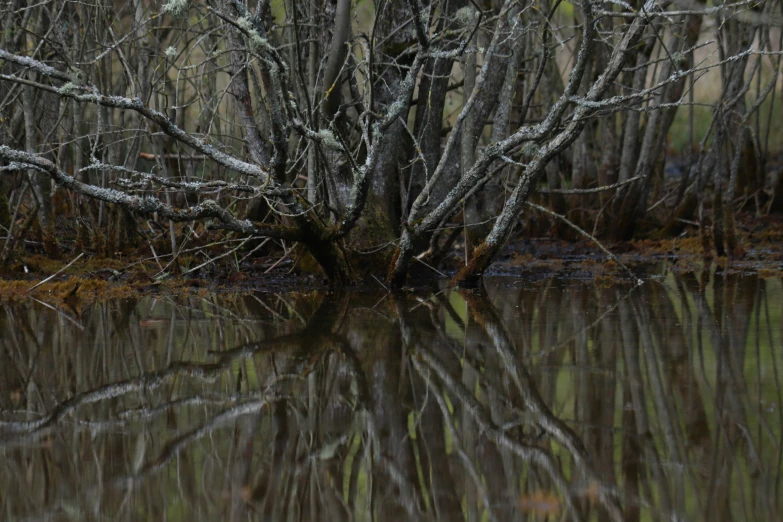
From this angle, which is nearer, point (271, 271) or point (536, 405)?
point (536, 405)

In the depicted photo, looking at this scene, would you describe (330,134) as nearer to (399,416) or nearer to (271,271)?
(271,271)

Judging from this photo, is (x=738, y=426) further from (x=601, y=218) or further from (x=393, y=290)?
(x=601, y=218)

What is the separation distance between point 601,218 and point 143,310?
17.7ft

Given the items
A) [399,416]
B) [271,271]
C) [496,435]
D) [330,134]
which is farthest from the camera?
[271,271]

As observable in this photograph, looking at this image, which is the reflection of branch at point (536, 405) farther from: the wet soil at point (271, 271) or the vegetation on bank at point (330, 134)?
the wet soil at point (271, 271)

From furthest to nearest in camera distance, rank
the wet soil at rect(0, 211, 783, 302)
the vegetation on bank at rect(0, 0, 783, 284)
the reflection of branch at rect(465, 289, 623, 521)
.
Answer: the wet soil at rect(0, 211, 783, 302) < the vegetation on bank at rect(0, 0, 783, 284) < the reflection of branch at rect(465, 289, 623, 521)

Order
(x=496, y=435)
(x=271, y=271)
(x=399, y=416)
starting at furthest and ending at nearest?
(x=271, y=271) < (x=399, y=416) < (x=496, y=435)

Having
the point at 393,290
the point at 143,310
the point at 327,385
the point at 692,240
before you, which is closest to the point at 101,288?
the point at 143,310

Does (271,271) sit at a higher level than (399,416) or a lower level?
higher

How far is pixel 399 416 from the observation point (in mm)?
3145

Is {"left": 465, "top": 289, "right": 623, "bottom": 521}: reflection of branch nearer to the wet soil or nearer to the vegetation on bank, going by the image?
the vegetation on bank

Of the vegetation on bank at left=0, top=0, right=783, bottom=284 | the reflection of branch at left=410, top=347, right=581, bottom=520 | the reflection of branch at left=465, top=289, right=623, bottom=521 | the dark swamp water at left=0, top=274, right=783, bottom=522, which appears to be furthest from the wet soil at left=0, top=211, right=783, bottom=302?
the reflection of branch at left=410, top=347, right=581, bottom=520

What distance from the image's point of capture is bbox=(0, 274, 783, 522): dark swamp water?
7.91 ft

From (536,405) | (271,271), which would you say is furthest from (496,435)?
(271,271)
